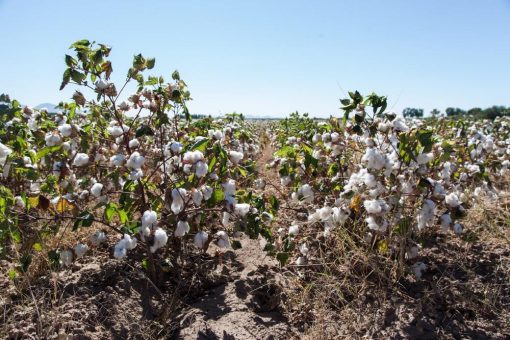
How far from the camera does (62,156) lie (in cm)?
242

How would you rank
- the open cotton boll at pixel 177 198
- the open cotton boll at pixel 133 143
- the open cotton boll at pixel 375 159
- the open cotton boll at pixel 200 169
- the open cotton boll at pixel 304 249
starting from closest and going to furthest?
1. the open cotton boll at pixel 200 169
2. the open cotton boll at pixel 177 198
3. the open cotton boll at pixel 375 159
4. the open cotton boll at pixel 133 143
5. the open cotton boll at pixel 304 249

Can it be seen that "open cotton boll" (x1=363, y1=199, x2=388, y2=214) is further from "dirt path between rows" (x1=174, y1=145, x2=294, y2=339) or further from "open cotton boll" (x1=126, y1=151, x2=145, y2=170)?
"open cotton boll" (x1=126, y1=151, x2=145, y2=170)

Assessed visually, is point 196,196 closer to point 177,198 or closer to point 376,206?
point 177,198

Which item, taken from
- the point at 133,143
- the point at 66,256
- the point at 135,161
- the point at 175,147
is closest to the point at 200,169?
the point at 175,147

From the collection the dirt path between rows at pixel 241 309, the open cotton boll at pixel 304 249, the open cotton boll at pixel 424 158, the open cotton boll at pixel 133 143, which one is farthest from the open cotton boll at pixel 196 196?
the open cotton boll at pixel 424 158

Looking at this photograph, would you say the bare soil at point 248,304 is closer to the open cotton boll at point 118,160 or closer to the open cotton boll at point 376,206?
the open cotton boll at point 376,206

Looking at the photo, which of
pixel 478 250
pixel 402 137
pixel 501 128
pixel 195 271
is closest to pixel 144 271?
pixel 195 271

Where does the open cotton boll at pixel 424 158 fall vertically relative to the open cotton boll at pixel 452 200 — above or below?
above

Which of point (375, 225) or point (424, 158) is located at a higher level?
point (424, 158)

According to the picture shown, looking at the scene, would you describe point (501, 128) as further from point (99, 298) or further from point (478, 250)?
point (99, 298)

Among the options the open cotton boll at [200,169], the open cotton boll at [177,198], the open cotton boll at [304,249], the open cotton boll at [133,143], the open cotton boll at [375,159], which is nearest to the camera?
the open cotton boll at [200,169]

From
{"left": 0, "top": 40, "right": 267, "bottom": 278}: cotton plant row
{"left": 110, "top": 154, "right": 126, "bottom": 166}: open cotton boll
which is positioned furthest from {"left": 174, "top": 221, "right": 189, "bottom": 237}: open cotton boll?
{"left": 110, "top": 154, "right": 126, "bottom": 166}: open cotton boll

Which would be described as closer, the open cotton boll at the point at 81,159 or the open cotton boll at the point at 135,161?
the open cotton boll at the point at 135,161

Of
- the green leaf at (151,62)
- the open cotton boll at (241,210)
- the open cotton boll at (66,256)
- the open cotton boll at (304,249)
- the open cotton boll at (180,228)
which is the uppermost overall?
the green leaf at (151,62)
